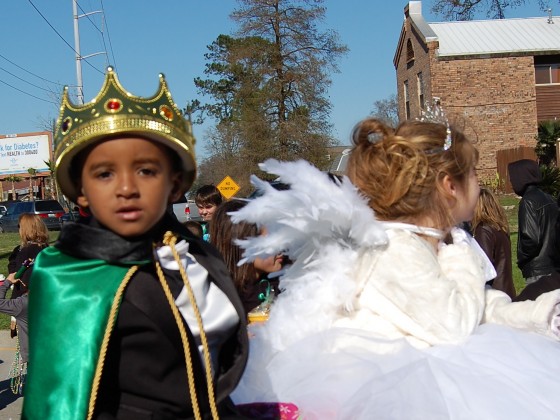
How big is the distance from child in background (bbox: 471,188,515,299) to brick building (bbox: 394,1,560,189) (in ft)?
86.9

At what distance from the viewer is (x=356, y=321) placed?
257 centimetres

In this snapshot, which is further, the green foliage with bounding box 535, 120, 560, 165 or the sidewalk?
the green foliage with bounding box 535, 120, 560, 165

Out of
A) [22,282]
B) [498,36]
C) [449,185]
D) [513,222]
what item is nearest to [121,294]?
[449,185]

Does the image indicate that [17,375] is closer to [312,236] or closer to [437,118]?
[312,236]

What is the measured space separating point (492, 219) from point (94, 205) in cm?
503

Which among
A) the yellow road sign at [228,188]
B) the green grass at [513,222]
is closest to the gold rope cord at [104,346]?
the green grass at [513,222]

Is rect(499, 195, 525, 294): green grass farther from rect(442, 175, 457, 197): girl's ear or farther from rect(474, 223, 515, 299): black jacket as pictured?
rect(442, 175, 457, 197): girl's ear

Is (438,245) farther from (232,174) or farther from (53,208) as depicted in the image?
(53,208)

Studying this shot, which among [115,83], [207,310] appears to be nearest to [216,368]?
[207,310]

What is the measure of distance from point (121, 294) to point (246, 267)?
2449 millimetres

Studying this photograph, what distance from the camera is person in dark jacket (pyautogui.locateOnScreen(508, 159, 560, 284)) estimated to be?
7184mm

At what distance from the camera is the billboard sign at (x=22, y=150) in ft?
190

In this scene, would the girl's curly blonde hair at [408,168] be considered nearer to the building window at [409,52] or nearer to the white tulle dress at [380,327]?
the white tulle dress at [380,327]

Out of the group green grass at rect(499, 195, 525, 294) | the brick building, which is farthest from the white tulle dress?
the brick building
